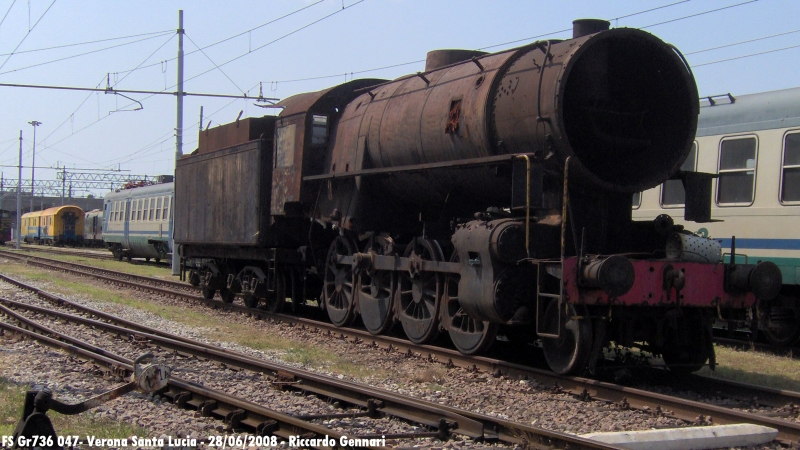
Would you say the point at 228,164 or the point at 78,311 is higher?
the point at 228,164

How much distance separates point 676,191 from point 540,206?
5.59 metres

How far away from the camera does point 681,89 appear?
8.36 metres

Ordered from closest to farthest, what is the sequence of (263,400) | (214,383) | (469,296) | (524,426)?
(524,426) < (263,400) < (214,383) < (469,296)

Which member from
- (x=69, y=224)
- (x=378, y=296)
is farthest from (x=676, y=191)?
(x=69, y=224)

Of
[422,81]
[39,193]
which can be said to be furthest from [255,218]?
[39,193]

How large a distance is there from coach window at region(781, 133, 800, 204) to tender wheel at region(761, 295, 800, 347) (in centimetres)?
164

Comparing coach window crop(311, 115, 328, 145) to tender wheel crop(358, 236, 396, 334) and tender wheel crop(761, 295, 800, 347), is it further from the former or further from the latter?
tender wheel crop(761, 295, 800, 347)

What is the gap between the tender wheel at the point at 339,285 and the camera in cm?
1127

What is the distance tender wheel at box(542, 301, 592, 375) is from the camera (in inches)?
286

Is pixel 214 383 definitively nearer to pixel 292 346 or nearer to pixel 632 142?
pixel 292 346

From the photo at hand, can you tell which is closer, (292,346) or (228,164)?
(292,346)

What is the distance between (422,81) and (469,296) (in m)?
3.24

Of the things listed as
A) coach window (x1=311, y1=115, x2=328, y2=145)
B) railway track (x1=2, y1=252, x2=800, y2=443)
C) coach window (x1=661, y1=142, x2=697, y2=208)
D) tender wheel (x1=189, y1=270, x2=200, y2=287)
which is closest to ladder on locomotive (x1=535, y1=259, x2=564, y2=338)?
railway track (x1=2, y1=252, x2=800, y2=443)

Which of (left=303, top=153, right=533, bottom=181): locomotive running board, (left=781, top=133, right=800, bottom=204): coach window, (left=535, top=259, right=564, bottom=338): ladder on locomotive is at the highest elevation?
(left=781, top=133, right=800, bottom=204): coach window
